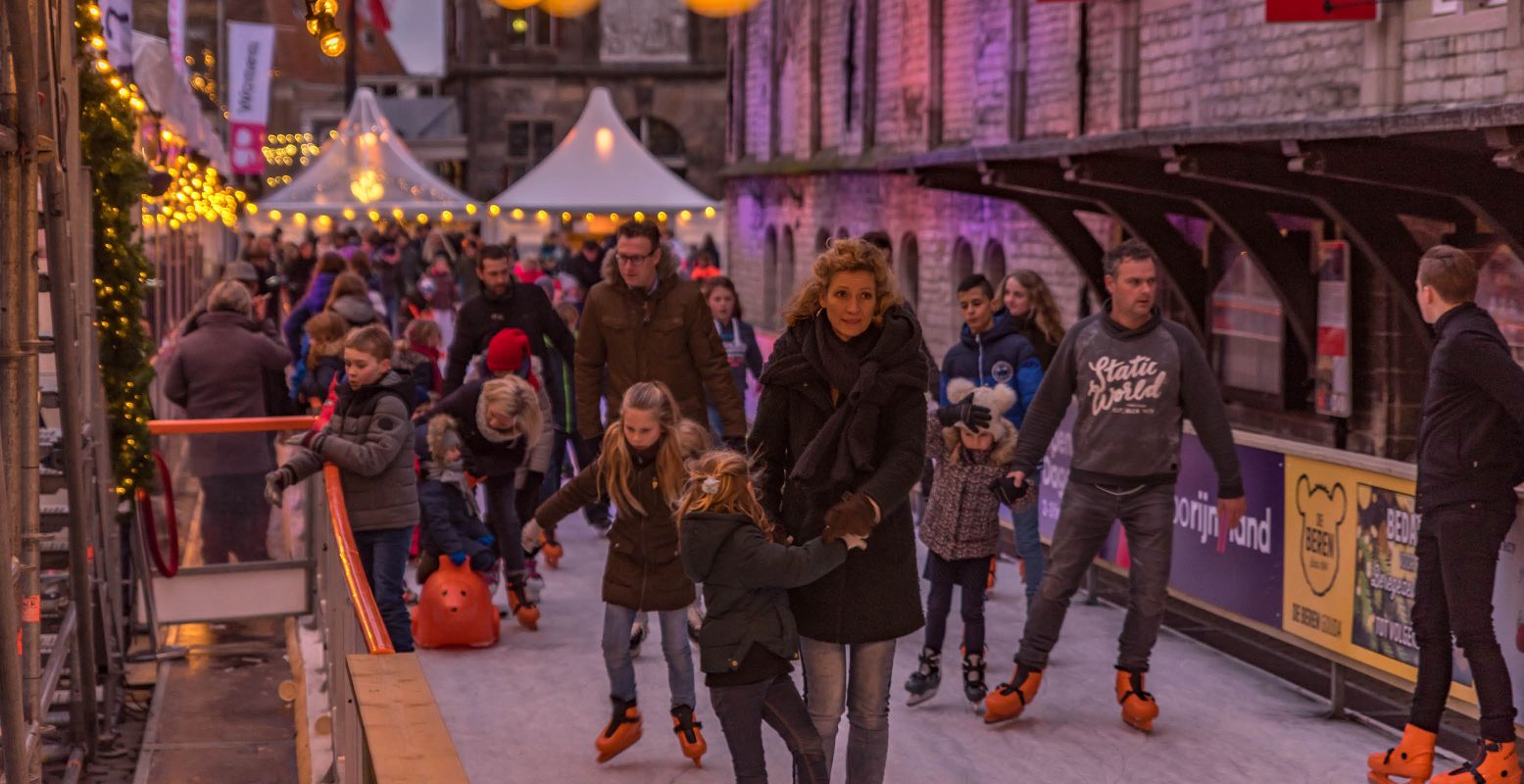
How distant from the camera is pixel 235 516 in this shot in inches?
457

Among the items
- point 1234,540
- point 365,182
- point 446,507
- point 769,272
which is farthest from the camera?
point 769,272

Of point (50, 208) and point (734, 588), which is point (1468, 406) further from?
point (50, 208)

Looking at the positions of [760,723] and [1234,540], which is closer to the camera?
[760,723]

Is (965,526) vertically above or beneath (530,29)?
beneath

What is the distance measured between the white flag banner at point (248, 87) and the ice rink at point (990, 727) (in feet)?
73.1

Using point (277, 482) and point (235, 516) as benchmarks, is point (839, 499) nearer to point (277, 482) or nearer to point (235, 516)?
point (277, 482)

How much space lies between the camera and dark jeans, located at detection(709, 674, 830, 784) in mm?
6125

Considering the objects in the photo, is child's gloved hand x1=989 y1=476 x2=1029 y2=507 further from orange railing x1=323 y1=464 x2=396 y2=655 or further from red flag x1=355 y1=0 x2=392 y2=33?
red flag x1=355 y1=0 x2=392 y2=33

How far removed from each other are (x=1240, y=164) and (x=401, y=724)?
843cm

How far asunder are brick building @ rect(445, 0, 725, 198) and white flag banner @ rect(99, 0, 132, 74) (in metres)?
41.4

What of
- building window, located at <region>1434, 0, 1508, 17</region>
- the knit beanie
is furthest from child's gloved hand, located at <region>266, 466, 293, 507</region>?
building window, located at <region>1434, 0, 1508, 17</region>

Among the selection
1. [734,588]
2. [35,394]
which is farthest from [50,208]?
[734,588]

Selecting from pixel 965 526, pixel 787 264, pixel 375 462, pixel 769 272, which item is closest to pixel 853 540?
pixel 965 526

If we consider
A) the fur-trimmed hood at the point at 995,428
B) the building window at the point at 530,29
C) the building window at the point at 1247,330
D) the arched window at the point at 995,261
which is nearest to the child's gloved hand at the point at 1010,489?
the fur-trimmed hood at the point at 995,428
